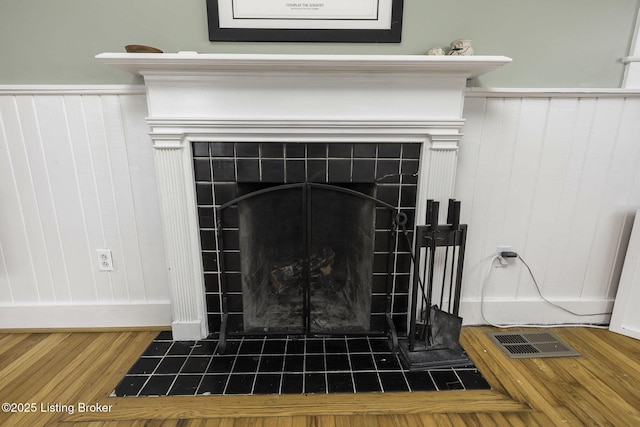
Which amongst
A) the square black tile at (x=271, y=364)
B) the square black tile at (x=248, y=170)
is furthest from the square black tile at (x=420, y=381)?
the square black tile at (x=248, y=170)

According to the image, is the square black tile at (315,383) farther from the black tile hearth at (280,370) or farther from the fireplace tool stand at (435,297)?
the fireplace tool stand at (435,297)

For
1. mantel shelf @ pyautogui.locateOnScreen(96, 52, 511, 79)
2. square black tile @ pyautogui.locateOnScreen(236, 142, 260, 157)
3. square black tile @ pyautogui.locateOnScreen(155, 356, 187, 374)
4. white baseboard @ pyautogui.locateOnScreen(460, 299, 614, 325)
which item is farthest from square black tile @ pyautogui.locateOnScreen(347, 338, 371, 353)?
mantel shelf @ pyautogui.locateOnScreen(96, 52, 511, 79)

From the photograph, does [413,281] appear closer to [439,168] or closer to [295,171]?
[439,168]

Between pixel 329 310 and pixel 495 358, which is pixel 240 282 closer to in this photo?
pixel 329 310

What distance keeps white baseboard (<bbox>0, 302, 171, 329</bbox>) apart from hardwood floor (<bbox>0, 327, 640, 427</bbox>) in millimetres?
191

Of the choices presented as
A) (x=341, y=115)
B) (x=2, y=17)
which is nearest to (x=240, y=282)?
(x=341, y=115)

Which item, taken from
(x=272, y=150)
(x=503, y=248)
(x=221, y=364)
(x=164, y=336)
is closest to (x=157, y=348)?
(x=164, y=336)

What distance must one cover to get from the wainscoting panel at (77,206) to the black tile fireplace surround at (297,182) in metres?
0.32

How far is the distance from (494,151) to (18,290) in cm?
262

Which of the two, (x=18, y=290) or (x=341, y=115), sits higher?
(x=341, y=115)

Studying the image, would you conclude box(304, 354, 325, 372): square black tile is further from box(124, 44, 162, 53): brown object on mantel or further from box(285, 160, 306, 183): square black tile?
box(124, 44, 162, 53): brown object on mantel

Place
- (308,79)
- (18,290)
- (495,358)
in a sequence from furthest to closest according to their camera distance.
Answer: (18,290)
(495,358)
(308,79)

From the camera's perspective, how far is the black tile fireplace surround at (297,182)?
1.51 m

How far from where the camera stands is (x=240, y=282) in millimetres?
1663
